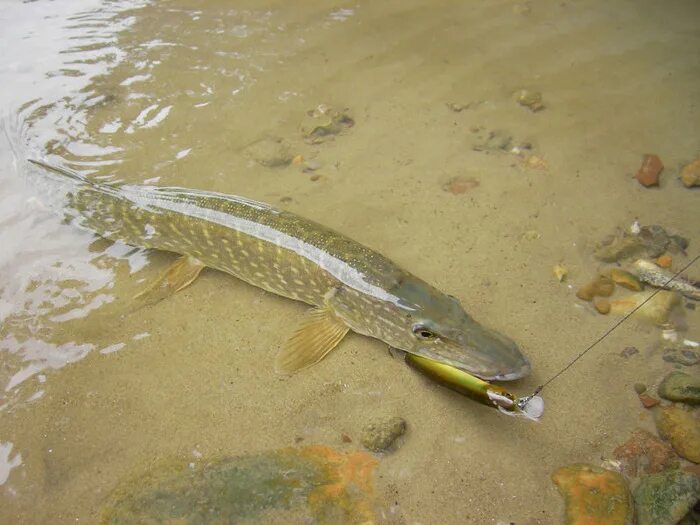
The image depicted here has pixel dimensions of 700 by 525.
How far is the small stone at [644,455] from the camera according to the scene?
2.47m

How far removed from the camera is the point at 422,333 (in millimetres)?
2818

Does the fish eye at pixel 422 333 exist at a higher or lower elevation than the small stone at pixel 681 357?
higher

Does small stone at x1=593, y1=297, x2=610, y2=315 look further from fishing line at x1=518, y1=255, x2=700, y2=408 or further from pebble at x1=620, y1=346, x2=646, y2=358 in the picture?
pebble at x1=620, y1=346, x2=646, y2=358

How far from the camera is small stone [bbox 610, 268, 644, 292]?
3.17m

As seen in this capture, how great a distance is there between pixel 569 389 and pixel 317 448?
139 centimetres

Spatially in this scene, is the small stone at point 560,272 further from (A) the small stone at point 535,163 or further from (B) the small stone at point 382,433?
(B) the small stone at point 382,433

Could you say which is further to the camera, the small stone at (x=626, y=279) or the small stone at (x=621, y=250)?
the small stone at (x=621, y=250)

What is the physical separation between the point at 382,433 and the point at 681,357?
171cm

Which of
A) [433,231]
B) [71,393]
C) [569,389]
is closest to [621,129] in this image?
[433,231]

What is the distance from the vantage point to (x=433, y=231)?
11.8 feet

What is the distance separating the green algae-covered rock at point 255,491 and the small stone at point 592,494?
2.95 feet

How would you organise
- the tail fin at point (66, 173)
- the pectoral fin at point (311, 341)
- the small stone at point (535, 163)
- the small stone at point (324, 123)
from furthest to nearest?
the small stone at point (324, 123)
the small stone at point (535, 163)
the tail fin at point (66, 173)
the pectoral fin at point (311, 341)

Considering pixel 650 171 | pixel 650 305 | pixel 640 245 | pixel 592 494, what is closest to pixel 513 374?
pixel 592 494

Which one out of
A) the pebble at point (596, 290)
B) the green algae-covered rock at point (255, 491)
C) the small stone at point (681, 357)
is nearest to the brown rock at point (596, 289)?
the pebble at point (596, 290)
